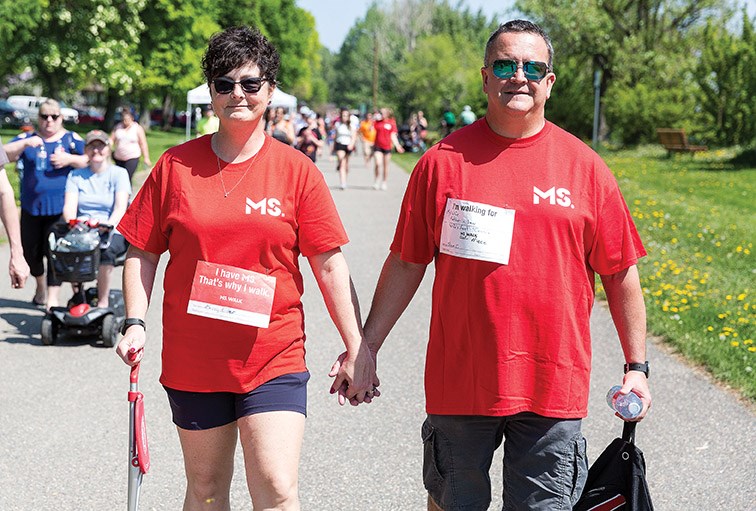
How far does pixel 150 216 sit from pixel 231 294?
0.39 m

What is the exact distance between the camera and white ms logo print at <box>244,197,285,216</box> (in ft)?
10.7

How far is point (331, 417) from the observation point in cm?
602

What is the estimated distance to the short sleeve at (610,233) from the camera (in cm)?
319

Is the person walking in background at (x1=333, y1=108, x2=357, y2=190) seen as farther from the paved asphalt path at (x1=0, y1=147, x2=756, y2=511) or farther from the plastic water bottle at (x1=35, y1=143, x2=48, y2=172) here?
the paved asphalt path at (x1=0, y1=147, x2=756, y2=511)

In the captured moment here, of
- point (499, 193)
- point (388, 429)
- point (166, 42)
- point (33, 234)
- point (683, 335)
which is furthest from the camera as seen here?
point (166, 42)

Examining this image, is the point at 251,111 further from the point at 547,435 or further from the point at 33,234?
the point at 33,234

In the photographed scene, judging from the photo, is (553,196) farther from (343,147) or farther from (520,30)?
(343,147)

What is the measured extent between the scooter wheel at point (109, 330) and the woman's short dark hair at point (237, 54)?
466 centimetres

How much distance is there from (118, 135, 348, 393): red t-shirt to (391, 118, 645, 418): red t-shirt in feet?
1.42

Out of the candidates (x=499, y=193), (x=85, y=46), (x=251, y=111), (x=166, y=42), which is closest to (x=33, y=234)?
(x=251, y=111)

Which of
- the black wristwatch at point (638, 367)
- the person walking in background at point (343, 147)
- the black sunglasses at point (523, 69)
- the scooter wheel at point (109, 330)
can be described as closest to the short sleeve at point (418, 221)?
the black sunglasses at point (523, 69)

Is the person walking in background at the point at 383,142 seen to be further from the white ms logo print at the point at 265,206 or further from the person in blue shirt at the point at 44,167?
the white ms logo print at the point at 265,206

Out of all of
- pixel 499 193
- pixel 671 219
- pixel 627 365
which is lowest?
pixel 671 219

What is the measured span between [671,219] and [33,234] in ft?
34.1
